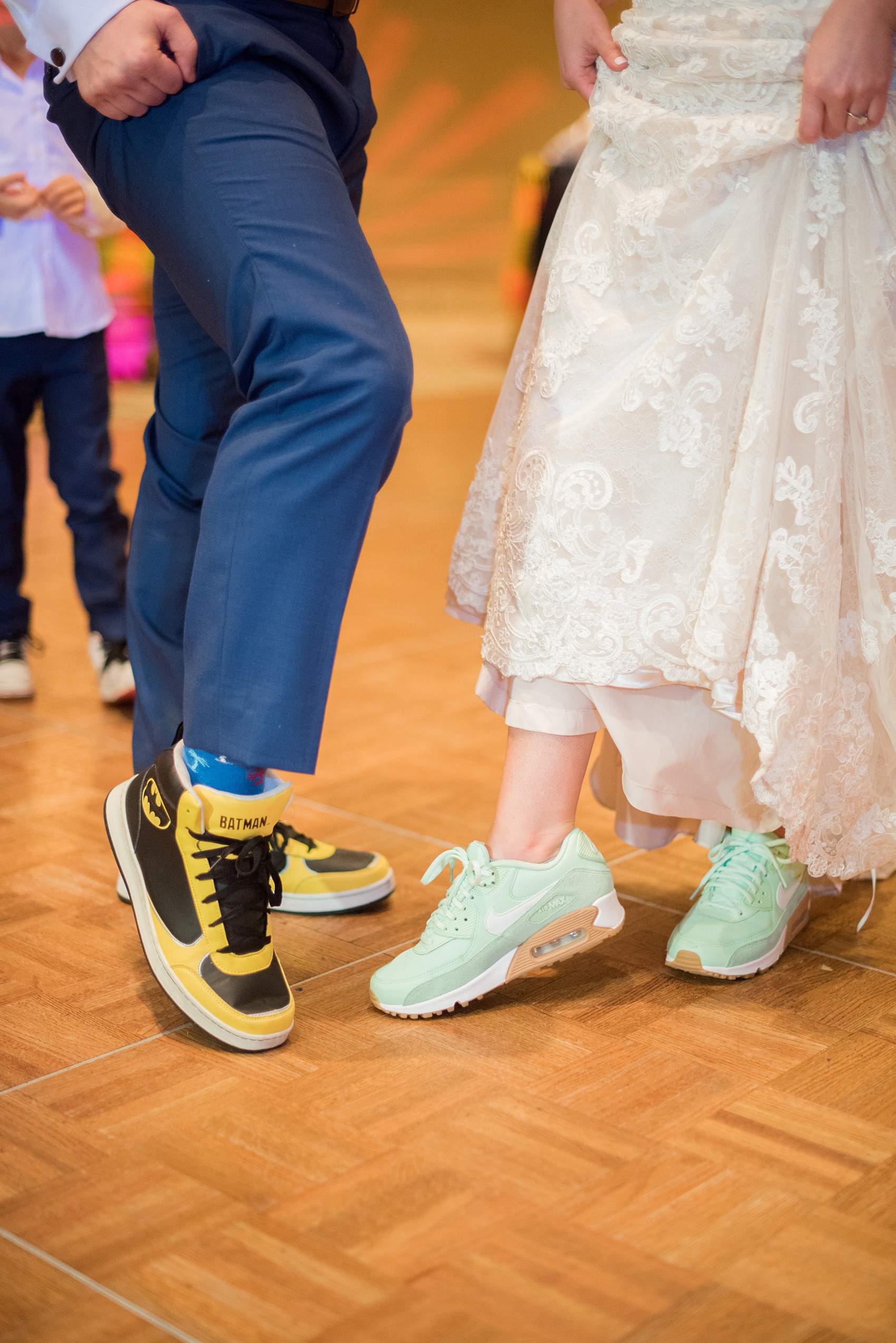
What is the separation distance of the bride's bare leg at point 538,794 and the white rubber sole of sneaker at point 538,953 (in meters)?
0.06

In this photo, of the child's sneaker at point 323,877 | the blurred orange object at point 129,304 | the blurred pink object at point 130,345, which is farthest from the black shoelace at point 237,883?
the blurred pink object at point 130,345

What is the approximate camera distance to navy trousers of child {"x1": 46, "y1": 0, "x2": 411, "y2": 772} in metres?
0.86

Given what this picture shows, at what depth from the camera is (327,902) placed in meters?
1.21

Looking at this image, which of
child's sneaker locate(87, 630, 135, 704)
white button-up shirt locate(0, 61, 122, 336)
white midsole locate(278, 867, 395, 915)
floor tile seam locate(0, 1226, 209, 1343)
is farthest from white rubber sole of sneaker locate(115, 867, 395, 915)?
white button-up shirt locate(0, 61, 122, 336)

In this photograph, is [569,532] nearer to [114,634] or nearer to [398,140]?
[114,634]

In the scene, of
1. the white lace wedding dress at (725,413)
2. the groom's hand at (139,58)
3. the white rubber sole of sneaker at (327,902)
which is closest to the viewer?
the groom's hand at (139,58)

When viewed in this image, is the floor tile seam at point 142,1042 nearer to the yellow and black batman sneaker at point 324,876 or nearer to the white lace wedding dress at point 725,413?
the yellow and black batman sneaker at point 324,876

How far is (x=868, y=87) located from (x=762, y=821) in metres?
0.56

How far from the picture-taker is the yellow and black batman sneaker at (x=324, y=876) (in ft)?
3.98

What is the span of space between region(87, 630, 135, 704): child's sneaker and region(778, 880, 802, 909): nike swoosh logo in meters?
0.97

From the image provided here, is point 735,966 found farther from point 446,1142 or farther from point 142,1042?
point 142,1042

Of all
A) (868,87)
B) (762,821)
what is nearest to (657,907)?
(762,821)

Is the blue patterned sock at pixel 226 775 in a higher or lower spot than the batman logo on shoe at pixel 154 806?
higher

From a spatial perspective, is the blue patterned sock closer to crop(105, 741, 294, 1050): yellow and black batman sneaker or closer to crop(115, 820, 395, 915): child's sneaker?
crop(105, 741, 294, 1050): yellow and black batman sneaker
